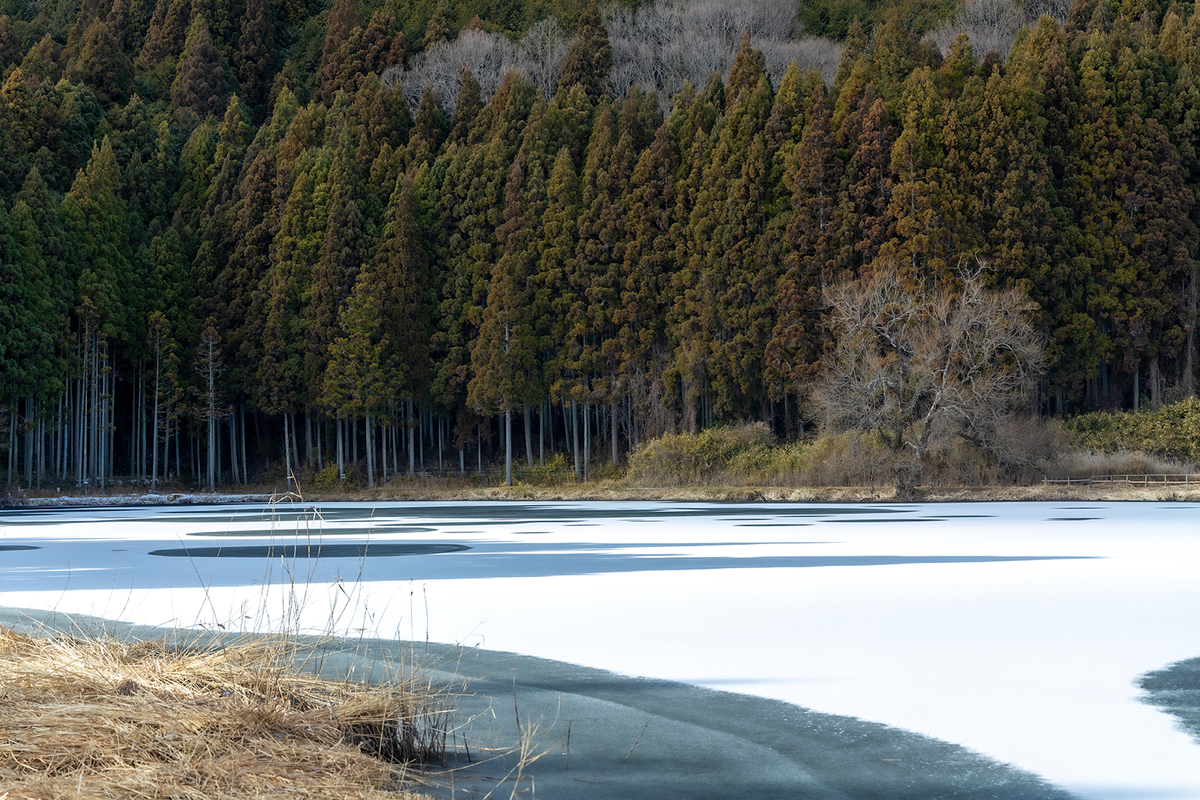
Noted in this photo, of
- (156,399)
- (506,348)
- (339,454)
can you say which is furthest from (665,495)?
(156,399)

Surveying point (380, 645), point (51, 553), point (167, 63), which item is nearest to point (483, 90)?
point (167, 63)

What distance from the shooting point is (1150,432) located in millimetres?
35469

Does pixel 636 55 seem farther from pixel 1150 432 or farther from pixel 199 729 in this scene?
pixel 199 729

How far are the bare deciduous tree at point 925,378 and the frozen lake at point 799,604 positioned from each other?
10.9 m

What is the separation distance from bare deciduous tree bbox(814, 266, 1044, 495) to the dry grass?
27.8 metres

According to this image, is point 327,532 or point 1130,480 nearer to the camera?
point 327,532

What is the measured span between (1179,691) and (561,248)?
4040 cm

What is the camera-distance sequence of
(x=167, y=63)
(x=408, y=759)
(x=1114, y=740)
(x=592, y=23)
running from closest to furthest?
(x=408, y=759) < (x=1114, y=740) < (x=592, y=23) < (x=167, y=63)

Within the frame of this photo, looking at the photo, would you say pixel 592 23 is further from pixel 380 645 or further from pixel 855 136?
pixel 380 645

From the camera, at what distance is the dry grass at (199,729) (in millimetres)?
4277

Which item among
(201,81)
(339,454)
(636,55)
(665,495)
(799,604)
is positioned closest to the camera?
(799,604)

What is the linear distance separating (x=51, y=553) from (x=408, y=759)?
13.2 m

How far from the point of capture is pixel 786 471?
36.6 metres

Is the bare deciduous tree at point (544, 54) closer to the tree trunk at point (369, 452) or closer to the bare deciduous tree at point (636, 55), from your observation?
the bare deciduous tree at point (636, 55)
